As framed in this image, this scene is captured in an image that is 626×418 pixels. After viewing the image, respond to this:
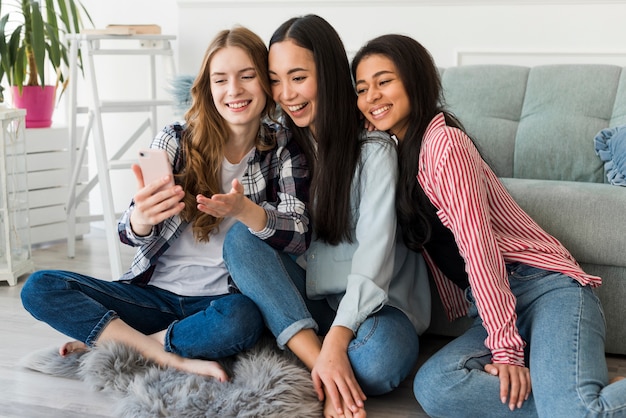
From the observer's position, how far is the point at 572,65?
8.65 feet

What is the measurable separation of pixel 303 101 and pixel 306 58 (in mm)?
99

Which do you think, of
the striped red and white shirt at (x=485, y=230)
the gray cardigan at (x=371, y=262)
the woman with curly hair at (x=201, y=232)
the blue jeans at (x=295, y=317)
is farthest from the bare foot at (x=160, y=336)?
the striped red and white shirt at (x=485, y=230)

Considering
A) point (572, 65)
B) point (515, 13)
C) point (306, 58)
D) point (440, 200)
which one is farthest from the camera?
point (515, 13)

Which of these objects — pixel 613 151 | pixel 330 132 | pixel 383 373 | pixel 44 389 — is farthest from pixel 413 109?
pixel 44 389

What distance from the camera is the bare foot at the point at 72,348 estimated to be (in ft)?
6.44

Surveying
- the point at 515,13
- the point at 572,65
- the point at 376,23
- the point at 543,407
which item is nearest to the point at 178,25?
the point at 376,23

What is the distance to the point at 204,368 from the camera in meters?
1.80

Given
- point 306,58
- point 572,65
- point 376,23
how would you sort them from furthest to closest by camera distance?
point 376,23 < point 572,65 < point 306,58

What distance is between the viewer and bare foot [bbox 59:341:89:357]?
1.96 m

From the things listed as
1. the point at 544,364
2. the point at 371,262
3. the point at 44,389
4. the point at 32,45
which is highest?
the point at 32,45

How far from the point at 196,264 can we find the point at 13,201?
117 centimetres

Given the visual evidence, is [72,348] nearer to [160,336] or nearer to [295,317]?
[160,336]

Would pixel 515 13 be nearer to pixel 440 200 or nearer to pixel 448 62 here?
pixel 448 62

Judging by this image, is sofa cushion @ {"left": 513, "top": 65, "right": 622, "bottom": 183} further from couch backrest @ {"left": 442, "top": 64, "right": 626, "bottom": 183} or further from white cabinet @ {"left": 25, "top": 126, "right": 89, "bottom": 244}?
white cabinet @ {"left": 25, "top": 126, "right": 89, "bottom": 244}
